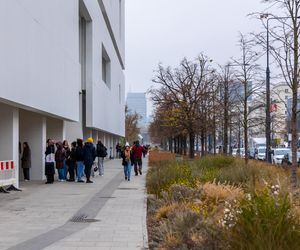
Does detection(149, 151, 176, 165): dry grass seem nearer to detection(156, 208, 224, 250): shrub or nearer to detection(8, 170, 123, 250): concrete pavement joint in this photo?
detection(8, 170, 123, 250): concrete pavement joint

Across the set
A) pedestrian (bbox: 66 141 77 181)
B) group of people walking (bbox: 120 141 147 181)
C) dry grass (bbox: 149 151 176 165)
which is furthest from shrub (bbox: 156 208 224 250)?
dry grass (bbox: 149 151 176 165)

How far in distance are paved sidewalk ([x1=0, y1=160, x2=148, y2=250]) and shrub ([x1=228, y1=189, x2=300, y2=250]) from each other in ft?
8.68

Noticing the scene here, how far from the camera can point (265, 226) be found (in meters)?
5.97

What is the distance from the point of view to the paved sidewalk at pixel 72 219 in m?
8.64

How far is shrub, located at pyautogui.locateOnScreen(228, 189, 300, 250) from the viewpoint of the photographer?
19.3 ft

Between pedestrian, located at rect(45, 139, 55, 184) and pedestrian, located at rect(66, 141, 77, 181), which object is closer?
pedestrian, located at rect(45, 139, 55, 184)

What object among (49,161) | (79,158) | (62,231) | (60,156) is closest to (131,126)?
(79,158)

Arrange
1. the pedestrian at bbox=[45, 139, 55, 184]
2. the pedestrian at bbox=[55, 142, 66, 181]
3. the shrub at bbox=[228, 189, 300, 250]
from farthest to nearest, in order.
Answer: the pedestrian at bbox=[55, 142, 66, 181] < the pedestrian at bbox=[45, 139, 55, 184] < the shrub at bbox=[228, 189, 300, 250]

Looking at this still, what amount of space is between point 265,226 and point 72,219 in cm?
629

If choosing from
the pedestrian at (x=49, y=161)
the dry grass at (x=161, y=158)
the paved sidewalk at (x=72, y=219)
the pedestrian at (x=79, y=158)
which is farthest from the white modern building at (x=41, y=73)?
the dry grass at (x=161, y=158)

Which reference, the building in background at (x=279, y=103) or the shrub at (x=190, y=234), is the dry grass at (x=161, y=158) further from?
the shrub at (x=190, y=234)

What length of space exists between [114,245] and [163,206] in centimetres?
368

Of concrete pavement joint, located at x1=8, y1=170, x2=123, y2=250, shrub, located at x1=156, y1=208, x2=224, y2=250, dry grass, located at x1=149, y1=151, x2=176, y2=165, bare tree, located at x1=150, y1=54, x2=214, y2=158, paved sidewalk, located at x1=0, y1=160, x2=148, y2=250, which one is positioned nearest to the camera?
shrub, located at x1=156, y1=208, x2=224, y2=250

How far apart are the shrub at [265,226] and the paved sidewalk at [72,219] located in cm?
265
